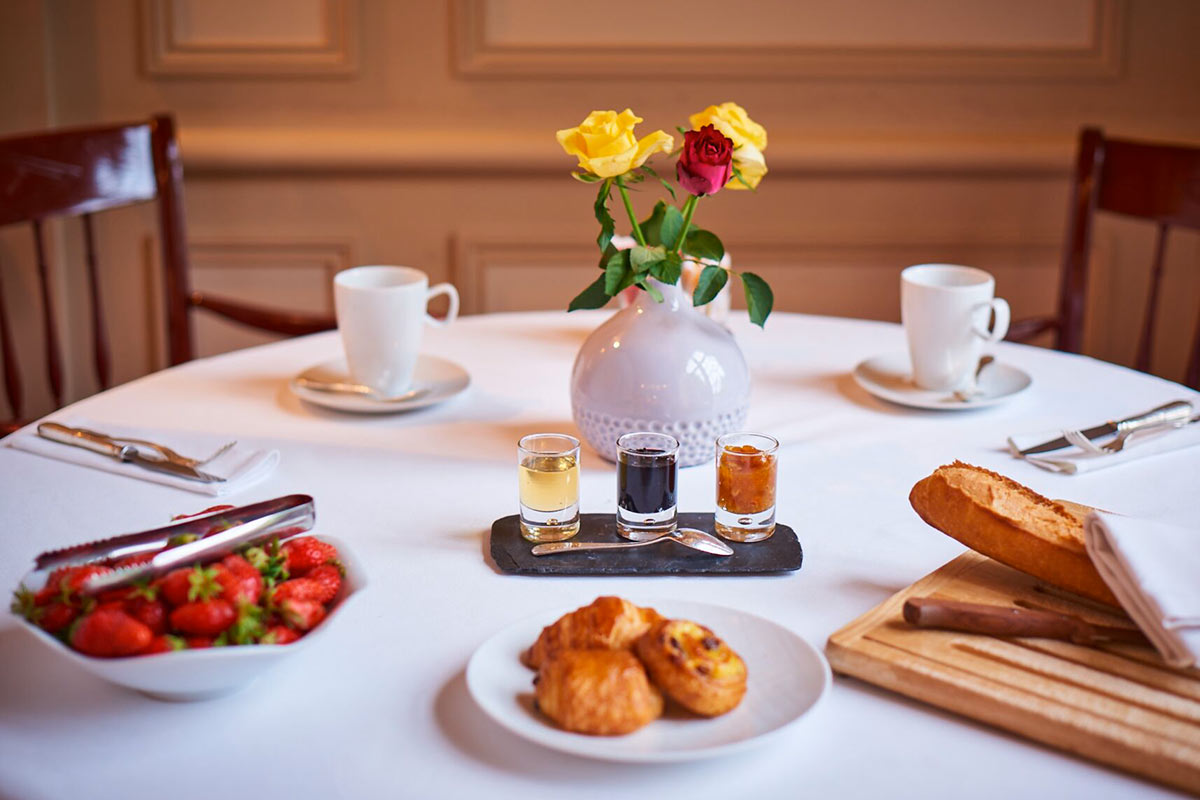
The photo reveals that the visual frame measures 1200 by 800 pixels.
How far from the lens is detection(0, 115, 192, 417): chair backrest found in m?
1.79

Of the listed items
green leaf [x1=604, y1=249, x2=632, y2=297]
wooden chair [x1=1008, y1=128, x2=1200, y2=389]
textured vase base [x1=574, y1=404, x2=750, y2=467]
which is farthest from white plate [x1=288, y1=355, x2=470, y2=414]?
wooden chair [x1=1008, y1=128, x2=1200, y2=389]

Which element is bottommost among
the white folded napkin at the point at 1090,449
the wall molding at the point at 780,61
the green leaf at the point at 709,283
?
the white folded napkin at the point at 1090,449

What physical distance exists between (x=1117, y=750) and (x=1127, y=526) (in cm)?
22

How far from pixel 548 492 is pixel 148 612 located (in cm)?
38

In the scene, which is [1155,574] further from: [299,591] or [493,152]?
[493,152]

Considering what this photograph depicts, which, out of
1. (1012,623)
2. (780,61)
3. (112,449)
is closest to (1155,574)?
(1012,623)

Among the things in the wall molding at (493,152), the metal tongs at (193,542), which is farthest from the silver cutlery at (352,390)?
the wall molding at (493,152)

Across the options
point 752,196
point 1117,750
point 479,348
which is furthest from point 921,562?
point 752,196

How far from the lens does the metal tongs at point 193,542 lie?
31.1 inches

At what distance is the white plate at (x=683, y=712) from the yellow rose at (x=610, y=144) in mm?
413

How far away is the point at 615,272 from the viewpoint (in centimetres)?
114

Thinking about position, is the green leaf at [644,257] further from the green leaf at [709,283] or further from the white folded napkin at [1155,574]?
the white folded napkin at [1155,574]

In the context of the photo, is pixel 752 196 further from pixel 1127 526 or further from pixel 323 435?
pixel 1127 526

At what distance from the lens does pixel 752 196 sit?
2.68 meters
